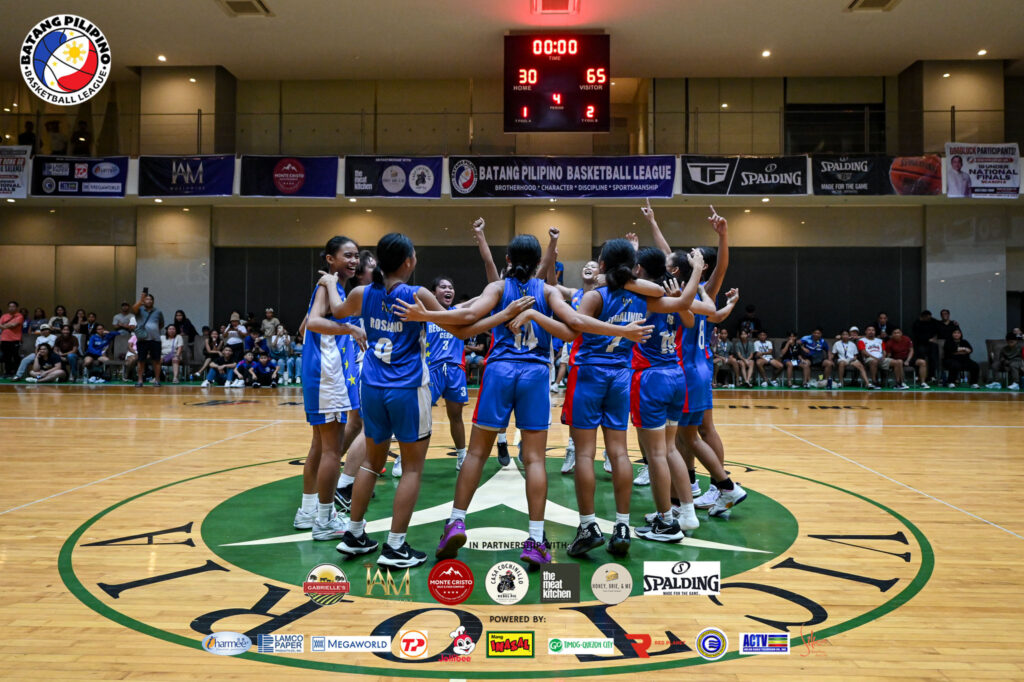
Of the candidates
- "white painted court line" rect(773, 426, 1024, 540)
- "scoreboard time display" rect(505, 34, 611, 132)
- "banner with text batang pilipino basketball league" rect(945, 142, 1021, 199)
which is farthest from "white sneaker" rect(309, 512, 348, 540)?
"banner with text batang pilipino basketball league" rect(945, 142, 1021, 199)

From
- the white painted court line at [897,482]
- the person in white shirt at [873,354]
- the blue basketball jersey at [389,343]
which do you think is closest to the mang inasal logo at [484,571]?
the white painted court line at [897,482]

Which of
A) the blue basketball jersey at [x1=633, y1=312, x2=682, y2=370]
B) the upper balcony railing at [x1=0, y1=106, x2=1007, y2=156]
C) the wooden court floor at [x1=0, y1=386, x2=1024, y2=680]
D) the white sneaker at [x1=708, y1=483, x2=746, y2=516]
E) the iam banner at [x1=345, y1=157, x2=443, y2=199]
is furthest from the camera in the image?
the upper balcony railing at [x1=0, y1=106, x2=1007, y2=156]

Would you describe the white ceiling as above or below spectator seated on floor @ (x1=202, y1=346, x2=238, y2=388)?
above

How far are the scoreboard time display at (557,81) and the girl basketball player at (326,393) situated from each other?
11.2 m

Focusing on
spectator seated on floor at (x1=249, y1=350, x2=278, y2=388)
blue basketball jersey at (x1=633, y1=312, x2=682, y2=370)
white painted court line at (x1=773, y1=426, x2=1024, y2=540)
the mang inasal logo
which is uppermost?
blue basketball jersey at (x1=633, y1=312, x2=682, y2=370)

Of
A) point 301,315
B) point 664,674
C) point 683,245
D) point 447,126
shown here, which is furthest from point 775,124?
point 664,674

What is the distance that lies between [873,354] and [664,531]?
46.2 ft

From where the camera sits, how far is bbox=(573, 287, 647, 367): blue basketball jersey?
4039 millimetres

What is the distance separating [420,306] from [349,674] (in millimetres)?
1813

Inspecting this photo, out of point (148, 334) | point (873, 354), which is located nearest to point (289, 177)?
point (148, 334)

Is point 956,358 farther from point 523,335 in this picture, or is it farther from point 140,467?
point 140,467

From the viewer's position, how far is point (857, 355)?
15.9 metres

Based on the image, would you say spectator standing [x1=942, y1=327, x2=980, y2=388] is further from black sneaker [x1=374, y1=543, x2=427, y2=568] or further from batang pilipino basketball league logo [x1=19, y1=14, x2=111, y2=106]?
batang pilipino basketball league logo [x1=19, y1=14, x2=111, y2=106]

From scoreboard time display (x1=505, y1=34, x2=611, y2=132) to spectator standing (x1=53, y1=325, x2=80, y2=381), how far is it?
11867mm
